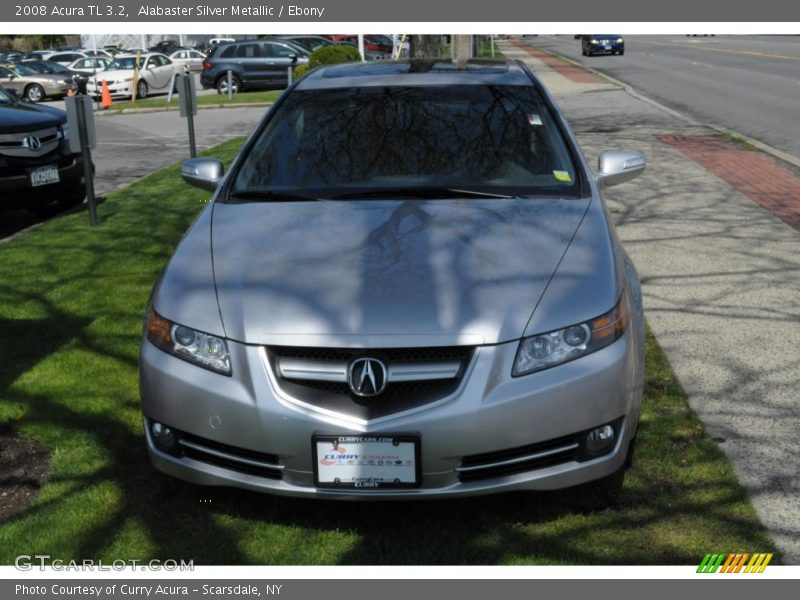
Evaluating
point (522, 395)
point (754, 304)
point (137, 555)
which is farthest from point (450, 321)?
point (754, 304)

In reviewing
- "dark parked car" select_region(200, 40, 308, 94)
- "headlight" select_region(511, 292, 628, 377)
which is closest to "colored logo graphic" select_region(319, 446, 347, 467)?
"headlight" select_region(511, 292, 628, 377)

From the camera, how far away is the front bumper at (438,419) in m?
3.56

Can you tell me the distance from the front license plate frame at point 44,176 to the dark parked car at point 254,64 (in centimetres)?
2359

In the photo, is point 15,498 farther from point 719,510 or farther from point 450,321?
point 719,510

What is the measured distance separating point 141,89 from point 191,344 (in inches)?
1332

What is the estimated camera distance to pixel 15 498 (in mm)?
4238

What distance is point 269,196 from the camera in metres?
4.82

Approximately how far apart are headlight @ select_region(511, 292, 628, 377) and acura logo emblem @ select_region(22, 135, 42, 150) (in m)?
7.55

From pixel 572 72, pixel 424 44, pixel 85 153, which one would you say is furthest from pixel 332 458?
pixel 572 72

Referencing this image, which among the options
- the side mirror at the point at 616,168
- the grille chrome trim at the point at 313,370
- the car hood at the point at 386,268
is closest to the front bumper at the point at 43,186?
the car hood at the point at 386,268

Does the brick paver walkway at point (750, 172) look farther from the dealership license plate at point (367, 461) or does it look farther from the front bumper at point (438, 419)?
the dealership license plate at point (367, 461)

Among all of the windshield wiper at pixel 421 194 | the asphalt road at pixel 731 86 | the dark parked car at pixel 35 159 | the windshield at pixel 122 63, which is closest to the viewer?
the windshield wiper at pixel 421 194

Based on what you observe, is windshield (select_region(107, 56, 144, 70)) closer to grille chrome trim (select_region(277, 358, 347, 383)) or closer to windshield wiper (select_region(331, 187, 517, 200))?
windshield wiper (select_region(331, 187, 517, 200))

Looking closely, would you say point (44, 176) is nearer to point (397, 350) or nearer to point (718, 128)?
point (397, 350)
